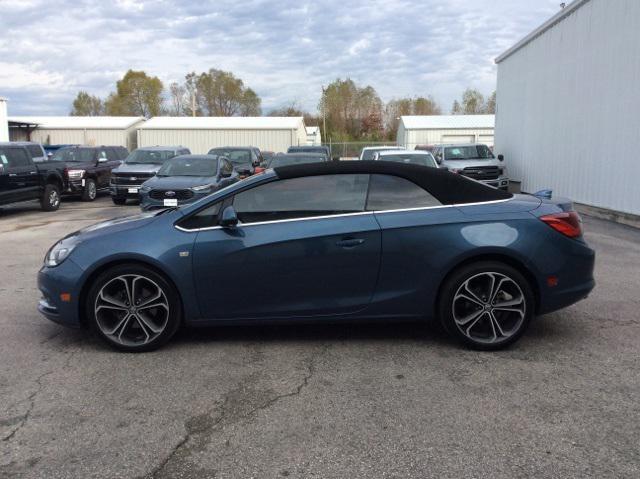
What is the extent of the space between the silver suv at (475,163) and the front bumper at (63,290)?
1527cm

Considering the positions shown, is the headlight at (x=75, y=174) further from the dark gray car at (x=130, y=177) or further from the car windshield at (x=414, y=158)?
the car windshield at (x=414, y=158)

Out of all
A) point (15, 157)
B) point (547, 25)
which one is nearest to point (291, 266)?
point (15, 157)

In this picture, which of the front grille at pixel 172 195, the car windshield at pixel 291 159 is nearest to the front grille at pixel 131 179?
the car windshield at pixel 291 159

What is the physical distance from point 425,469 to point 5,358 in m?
3.48

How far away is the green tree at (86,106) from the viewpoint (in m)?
90.9

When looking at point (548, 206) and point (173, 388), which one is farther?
point (548, 206)

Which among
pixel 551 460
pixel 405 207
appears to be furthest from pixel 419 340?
pixel 551 460

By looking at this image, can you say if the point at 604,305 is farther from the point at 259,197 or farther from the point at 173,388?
the point at 173,388

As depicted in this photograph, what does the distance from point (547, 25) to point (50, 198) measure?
50.4 feet

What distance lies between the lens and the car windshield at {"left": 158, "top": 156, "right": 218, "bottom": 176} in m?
14.6

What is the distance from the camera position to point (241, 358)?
4633 millimetres

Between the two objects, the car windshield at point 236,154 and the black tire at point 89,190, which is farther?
the car windshield at point 236,154

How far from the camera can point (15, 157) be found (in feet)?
49.4

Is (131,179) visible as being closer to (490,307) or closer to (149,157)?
(149,157)
